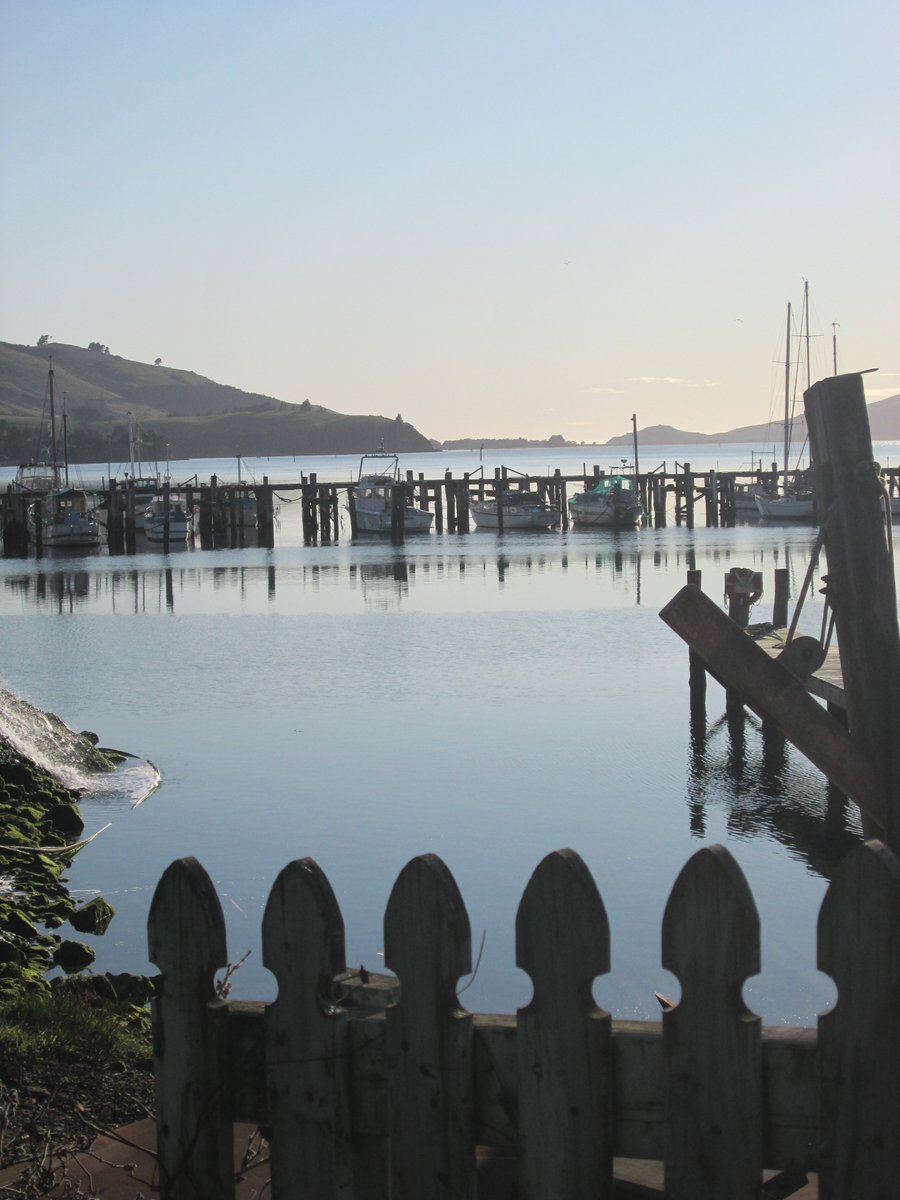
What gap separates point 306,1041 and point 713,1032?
90 cm

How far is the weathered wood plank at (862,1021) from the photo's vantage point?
276cm

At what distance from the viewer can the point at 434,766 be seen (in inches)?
648

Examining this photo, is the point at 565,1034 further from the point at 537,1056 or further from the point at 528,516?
the point at 528,516

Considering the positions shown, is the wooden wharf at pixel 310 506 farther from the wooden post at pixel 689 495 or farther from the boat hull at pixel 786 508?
the boat hull at pixel 786 508

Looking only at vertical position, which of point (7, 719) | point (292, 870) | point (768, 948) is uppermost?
point (292, 870)

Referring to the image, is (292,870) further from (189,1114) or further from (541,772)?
(541,772)

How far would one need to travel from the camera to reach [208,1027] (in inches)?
125

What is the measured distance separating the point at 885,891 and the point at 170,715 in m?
18.7

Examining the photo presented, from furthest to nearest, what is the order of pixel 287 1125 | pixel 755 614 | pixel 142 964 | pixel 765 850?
pixel 755 614
pixel 765 850
pixel 142 964
pixel 287 1125

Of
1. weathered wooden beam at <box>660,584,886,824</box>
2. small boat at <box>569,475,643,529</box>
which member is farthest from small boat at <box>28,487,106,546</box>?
weathered wooden beam at <box>660,584,886,824</box>

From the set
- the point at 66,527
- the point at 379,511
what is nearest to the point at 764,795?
the point at 66,527

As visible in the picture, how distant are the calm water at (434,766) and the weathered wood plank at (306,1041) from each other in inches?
167

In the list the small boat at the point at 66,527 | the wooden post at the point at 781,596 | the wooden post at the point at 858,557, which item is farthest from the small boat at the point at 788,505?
the wooden post at the point at 858,557

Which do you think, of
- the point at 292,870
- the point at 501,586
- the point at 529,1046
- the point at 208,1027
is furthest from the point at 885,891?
the point at 501,586
